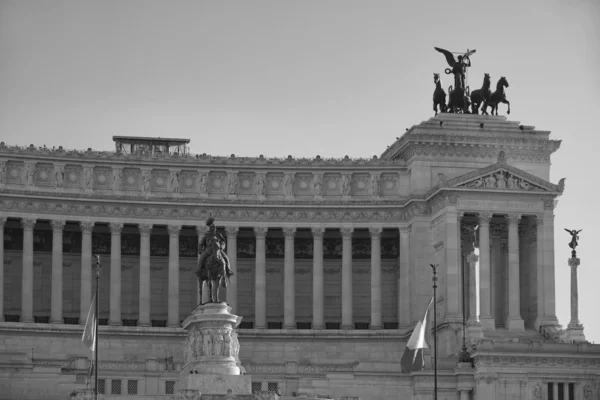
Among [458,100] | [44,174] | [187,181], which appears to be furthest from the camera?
[458,100]

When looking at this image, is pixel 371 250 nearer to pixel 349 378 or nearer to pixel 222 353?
pixel 349 378

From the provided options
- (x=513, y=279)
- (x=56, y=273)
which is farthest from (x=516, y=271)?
(x=56, y=273)

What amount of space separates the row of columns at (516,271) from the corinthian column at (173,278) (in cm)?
2090

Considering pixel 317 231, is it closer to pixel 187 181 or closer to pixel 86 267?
pixel 187 181

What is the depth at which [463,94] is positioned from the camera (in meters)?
141

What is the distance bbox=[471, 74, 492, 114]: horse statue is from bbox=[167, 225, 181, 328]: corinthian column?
23144 mm

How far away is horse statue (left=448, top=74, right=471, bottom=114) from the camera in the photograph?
140750 millimetres

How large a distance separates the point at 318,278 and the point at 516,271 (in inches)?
559

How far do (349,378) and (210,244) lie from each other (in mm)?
20351

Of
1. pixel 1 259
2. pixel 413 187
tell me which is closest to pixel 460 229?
pixel 413 187

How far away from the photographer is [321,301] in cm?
13762

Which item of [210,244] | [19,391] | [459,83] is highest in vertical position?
[459,83]

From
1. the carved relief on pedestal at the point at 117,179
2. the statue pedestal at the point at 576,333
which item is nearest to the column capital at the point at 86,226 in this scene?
the carved relief on pedestal at the point at 117,179

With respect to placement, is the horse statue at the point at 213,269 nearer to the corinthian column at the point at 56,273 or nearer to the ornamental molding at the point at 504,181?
the corinthian column at the point at 56,273
